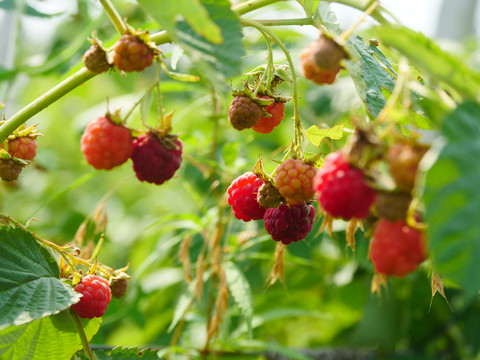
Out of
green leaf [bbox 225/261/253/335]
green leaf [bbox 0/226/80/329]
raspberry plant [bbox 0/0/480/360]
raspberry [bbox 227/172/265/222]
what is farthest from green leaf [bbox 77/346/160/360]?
green leaf [bbox 225/261/253/335]

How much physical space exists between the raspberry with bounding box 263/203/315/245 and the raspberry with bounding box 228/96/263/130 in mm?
141

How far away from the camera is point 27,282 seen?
2.94 feet

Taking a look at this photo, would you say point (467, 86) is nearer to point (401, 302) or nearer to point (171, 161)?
point (171, 161)

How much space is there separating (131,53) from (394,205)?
368mm

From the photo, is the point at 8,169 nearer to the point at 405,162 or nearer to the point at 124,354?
the point at 124,354

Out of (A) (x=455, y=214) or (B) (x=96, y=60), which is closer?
(A) (x=455, y=214)

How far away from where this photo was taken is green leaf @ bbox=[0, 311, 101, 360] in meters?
0.93

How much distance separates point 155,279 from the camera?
7.00ft

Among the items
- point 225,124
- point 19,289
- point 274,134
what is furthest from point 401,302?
point 19,289

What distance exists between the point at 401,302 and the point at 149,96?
1.76m

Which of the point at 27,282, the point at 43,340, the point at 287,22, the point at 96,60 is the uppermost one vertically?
the point at 287,22

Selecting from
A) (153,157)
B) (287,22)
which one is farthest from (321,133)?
(153,157)

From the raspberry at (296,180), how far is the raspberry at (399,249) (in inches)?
8.9

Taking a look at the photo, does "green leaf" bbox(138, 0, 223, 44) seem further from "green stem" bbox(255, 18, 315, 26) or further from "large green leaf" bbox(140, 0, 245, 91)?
"green stem" bbox(255, 18, 315, 26)
